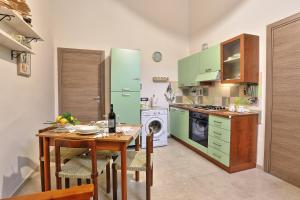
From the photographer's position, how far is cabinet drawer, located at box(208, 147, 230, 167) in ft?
8.71

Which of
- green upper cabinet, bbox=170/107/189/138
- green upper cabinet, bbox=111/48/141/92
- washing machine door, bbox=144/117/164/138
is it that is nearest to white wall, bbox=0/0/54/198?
green upper cabinet, bbox=111/48/141/92

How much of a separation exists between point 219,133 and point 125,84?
1.96m

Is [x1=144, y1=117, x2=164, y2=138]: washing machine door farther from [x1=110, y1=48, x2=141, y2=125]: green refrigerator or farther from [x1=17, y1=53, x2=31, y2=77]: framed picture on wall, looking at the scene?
[x1=17, y1=53, x2=31, y2=77]: framed picture on wall

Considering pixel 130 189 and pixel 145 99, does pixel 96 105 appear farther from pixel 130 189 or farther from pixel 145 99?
pixel 130 189

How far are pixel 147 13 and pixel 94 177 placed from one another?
156 inches

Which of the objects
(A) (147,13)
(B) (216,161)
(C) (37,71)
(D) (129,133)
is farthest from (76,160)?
(A) (147,13)

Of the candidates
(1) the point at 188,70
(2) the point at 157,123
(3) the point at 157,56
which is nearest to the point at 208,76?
(1) the point at 188,70

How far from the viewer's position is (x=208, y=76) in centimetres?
345

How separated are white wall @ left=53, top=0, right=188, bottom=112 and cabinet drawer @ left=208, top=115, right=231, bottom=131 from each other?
71.5 inches

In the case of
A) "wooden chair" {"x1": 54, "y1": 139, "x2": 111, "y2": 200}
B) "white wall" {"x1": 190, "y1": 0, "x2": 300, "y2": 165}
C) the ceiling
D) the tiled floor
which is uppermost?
the ceiling

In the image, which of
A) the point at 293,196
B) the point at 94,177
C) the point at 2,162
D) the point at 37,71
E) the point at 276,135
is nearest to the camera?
the point at 94,177

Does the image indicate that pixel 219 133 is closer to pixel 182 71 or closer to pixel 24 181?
pixel 182 71

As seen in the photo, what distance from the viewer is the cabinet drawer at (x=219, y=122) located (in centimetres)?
264

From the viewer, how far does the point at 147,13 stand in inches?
174
